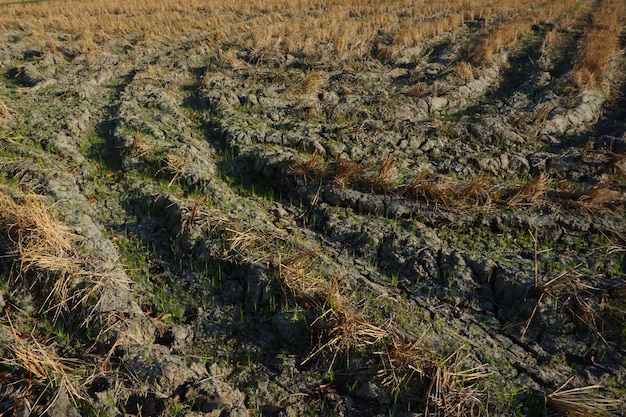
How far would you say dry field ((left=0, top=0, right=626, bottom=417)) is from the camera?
142 inches

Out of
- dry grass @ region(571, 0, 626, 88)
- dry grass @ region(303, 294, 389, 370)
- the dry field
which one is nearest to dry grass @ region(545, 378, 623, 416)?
the dry field

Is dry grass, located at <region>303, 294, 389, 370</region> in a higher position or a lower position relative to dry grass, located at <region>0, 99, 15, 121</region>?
lower

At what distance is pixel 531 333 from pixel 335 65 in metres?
9.07

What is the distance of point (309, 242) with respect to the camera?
5.33 meters

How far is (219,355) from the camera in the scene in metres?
3.96

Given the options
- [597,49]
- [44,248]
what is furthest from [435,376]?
[597,49]

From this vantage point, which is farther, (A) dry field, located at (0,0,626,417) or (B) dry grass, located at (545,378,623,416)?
(A) dry field, located at (0,0,626,417)

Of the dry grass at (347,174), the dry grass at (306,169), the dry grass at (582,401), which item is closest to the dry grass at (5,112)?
the dry grass at (306,169)

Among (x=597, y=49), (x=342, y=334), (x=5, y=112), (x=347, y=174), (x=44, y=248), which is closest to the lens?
(x=342, y=334)

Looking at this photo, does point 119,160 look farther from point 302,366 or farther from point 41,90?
point 302,366

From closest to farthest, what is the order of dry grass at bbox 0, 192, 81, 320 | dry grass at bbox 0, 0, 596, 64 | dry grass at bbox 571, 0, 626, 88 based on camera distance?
dry grass at bbox 0, 192, 81, 320 → dry grass at bbox 571, 0, 626, 88 → dry grass at bbox 0, 0, 596, 64

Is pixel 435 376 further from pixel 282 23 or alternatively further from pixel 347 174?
pixel 282 23

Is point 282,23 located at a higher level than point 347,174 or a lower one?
higher

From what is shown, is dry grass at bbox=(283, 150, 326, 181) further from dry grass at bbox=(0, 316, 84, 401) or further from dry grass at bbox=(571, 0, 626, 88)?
dry grass at bbox=(571, 0, 626, 88)
